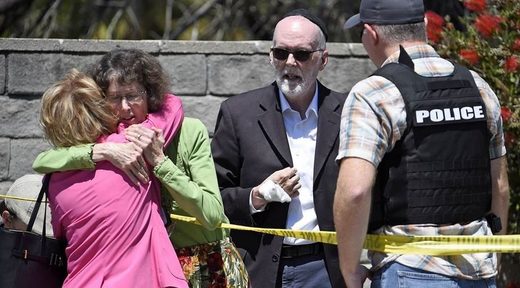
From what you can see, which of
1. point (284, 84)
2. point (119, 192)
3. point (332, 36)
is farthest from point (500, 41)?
point (332, 36)

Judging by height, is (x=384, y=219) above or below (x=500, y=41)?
below

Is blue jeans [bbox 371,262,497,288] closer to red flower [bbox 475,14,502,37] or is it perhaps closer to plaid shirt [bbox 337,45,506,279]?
plaid shirt [bbox 337,45,506,279]

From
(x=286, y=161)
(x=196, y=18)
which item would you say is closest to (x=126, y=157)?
(x=286, y=161)

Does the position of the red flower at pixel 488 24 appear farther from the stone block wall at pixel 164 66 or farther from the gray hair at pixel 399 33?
the gray hair at pixel 399 33

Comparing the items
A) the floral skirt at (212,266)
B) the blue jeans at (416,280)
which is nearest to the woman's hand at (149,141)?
the floral skirt at (212,266)

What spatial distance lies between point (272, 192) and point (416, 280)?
0.96 metres

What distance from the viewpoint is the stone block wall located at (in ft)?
19.9

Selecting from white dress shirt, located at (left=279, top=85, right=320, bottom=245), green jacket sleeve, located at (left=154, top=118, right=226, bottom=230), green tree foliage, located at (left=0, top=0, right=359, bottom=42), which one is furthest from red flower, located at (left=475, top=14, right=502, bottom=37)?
green tree foliage, located at (left=0, top=0, right=359, bottom=42)

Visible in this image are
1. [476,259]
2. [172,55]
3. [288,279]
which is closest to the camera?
[476,259]

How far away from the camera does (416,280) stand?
4.05 meters

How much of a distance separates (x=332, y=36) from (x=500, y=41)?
19.4ft

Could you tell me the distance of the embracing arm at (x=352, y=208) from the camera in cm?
394

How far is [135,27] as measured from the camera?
11.6m

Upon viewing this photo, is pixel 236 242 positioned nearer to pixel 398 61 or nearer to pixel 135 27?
pixel 398 61
